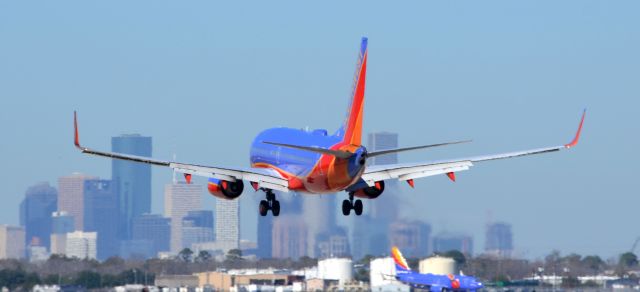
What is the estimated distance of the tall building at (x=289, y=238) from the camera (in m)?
129

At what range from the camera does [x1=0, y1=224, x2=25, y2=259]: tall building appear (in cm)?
12584

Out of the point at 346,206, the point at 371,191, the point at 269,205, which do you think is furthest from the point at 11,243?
the point at 371,191

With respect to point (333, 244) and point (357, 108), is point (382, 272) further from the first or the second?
point (357, 108)

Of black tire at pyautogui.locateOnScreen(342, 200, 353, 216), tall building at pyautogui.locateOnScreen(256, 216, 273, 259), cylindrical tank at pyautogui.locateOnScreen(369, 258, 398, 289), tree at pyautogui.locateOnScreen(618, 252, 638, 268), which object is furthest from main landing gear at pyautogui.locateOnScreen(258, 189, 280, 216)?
tall building at pyautogui.locateOnScreen(256, 216, 273, 259)

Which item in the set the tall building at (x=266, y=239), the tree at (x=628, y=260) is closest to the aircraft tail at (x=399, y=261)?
the tree at (x=628, y=260)

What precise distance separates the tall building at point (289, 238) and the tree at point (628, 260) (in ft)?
85.3

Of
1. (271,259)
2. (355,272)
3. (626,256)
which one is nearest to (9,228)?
(271,259)

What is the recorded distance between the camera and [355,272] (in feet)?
414

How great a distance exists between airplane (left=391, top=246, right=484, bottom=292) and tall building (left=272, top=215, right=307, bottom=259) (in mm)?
7960

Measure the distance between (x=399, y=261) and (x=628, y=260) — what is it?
1872 centimetres

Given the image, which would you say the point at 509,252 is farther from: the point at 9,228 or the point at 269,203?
the point at 9,228

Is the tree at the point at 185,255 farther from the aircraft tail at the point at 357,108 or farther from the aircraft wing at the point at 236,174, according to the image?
the aircraft tail at the point at 357,108

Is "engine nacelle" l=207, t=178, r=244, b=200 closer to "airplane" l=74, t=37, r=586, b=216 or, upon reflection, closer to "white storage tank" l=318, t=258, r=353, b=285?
"airplane" l=74, t=37, r=586, b=216

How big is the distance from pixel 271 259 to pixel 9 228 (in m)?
60.2
